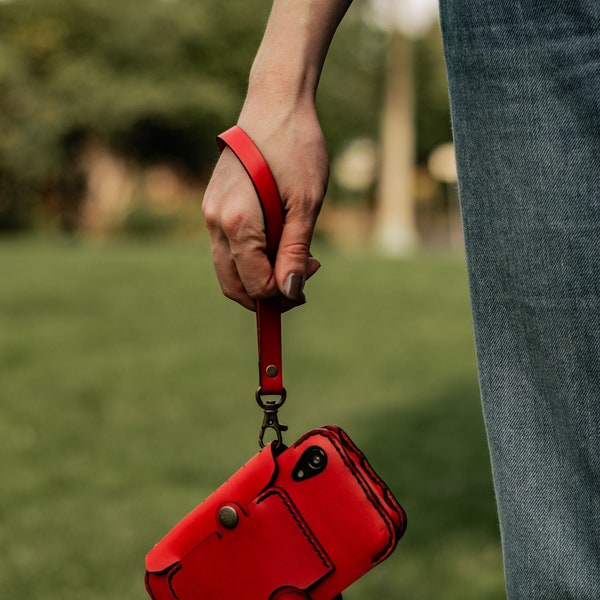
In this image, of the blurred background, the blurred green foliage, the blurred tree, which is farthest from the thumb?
the blurred tree

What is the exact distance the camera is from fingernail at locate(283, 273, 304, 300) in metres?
1.24

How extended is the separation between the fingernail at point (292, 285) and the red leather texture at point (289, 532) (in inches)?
8.1

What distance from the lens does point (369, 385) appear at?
620cm

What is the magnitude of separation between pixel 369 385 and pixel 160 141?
72.6 feet

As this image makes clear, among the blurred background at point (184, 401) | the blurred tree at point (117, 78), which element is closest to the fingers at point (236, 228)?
the blurred background at point (184, 401)

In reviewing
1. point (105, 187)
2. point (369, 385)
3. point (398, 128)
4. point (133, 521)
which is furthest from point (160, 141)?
point (133, 521)

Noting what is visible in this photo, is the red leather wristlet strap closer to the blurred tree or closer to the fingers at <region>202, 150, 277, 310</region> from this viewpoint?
the fingers at <region>202, 150, 277, 310</region>

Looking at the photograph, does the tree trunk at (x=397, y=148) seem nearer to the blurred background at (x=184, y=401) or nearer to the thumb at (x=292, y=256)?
the blurred background at (x=184, y=401)

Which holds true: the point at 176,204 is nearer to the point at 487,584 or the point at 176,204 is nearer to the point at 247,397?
the point at 247,397

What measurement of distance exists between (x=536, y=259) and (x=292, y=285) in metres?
0.35

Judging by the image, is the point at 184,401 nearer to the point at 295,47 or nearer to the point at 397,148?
the point at 295,47

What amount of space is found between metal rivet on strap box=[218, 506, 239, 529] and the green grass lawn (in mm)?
1674

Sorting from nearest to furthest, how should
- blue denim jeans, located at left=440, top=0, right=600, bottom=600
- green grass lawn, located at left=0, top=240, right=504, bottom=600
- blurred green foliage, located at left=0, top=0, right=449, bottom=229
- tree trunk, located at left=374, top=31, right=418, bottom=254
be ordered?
blue denim jeans, located at left=440, top=0, right=600, bottom=600
green grass lawn, located at left=0, top=240, right=504, bottom=600
blurred green foliage, located at left=0, top=0, right=449, bottom=229
tree trunk, located at left=374, top=31, right=418, bottom=254

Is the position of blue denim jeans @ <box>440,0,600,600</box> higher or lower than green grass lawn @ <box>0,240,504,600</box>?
higher
